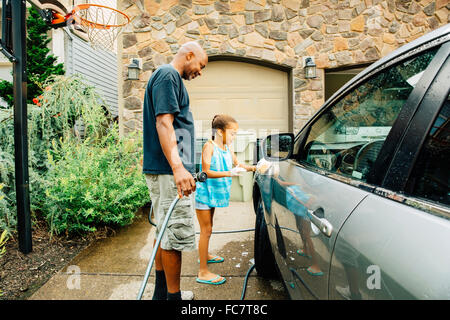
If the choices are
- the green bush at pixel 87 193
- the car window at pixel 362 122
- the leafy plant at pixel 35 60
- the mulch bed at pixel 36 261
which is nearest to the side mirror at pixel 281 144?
the car window at pixel 362 122

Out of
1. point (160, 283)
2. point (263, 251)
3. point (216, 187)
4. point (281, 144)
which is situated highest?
point (281, 144)

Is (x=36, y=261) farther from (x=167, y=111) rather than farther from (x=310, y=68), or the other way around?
(x=310, y=68)

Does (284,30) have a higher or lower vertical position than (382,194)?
higher

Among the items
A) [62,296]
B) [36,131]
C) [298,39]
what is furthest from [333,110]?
[298,39]

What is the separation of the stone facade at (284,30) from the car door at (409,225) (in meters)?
5.08

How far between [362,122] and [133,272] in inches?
91.4

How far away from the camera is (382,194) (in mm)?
975

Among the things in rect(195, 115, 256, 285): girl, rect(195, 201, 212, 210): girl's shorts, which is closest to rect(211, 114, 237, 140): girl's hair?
rect(195, 115, 256, 285): girl

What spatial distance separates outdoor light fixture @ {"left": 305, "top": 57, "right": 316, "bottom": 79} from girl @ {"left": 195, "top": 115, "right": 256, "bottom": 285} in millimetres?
A: 3684

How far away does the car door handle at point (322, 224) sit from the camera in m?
1.07

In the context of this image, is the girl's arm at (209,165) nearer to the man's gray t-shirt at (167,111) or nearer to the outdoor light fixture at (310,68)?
the man's gray t-shirt at (167,111)

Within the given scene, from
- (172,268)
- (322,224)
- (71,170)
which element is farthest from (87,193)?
(322,224)

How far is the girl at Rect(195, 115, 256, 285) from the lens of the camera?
2.50m

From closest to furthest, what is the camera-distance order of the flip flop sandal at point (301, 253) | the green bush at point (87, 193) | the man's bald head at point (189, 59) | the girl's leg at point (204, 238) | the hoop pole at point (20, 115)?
the flip flop sandal at point (301, 253) → the man's bald head at point (189, 59) → the girl's leg at point (204, 238) → the hoop pole at point (20, 115) → the green bush at point (87, 193)
